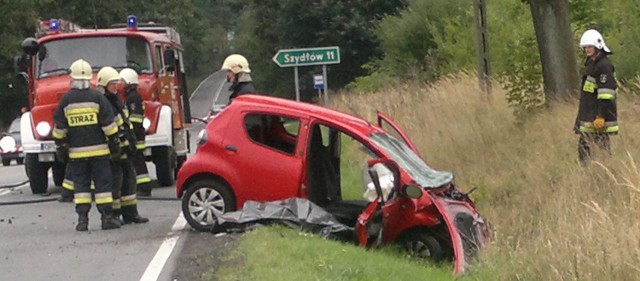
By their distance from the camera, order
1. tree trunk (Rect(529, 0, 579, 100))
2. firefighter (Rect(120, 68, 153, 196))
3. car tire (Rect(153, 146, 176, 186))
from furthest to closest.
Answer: tree trunk (Rect(529, 0, 579, 100)) < car tire (Rect(153, 146, 176, 186)) < firefighter (Rect(120, 68, 153, 196))

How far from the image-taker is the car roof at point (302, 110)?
478 inches

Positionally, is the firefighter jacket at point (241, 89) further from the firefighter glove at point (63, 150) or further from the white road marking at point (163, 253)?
the firefighter glove at point (63, 150)

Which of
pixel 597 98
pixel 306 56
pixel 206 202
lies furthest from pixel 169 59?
pixel 597 98

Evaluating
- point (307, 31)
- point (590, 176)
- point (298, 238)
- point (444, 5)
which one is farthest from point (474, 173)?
point (307, 31)

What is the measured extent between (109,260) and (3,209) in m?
5.61

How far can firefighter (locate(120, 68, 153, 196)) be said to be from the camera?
1547cm

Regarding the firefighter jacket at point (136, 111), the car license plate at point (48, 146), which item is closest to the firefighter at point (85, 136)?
the firefighter jacket at point (136, 111)

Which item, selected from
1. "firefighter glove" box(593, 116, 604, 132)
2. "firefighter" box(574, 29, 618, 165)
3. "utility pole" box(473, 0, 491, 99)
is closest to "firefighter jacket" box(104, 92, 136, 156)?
"firefighter" box(574, 29, 618, 165)

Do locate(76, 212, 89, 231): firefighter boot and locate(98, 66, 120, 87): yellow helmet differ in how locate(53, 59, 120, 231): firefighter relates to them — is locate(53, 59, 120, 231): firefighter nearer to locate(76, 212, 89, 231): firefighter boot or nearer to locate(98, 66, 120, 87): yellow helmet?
locate(76, 212, 89, 231): firefighter boot

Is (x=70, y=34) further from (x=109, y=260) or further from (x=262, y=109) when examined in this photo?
(x=109, y=260)

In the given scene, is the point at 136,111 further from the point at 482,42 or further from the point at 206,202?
the point at 482,42

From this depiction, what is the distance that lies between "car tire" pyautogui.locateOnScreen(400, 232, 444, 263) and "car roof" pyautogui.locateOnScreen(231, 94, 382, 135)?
1282mm

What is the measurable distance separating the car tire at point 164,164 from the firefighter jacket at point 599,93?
695 cm

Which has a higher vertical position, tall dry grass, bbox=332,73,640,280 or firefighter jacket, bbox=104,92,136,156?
firefighter jacket, bbox=104,92,136,156
